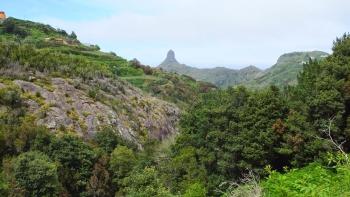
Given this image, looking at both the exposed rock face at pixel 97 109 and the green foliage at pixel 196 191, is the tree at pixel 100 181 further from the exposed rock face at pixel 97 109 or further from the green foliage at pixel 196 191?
the green foliage at pixel 196 191

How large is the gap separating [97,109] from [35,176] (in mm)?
26368

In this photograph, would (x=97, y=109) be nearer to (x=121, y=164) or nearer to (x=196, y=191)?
(x=121, y=164)

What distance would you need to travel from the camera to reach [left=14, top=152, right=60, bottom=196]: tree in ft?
133

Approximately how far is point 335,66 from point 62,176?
93.8 ft

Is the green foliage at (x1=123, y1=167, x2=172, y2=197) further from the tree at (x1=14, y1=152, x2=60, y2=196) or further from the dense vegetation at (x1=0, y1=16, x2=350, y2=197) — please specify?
the tree at (x1=14, y1=152, x2=60, y2=196)

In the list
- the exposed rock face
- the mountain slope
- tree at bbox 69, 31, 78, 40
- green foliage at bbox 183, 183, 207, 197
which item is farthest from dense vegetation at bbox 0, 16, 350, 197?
tree at bbox 69, 31, 78, 40

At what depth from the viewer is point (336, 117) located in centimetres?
3281

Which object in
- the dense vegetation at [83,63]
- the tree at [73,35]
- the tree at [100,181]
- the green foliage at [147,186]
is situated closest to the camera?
the green foliage at [147,186]

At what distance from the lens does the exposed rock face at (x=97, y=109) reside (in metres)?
59.2

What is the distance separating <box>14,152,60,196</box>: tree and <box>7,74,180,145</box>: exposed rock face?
1497 cm

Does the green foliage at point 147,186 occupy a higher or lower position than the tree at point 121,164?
higher

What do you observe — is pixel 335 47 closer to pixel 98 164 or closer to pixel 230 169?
pixel 230 169

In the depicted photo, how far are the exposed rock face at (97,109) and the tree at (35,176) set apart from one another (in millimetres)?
14966

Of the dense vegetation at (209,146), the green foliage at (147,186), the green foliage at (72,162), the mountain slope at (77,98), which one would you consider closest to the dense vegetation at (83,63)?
the mountain slope at (77,98)
